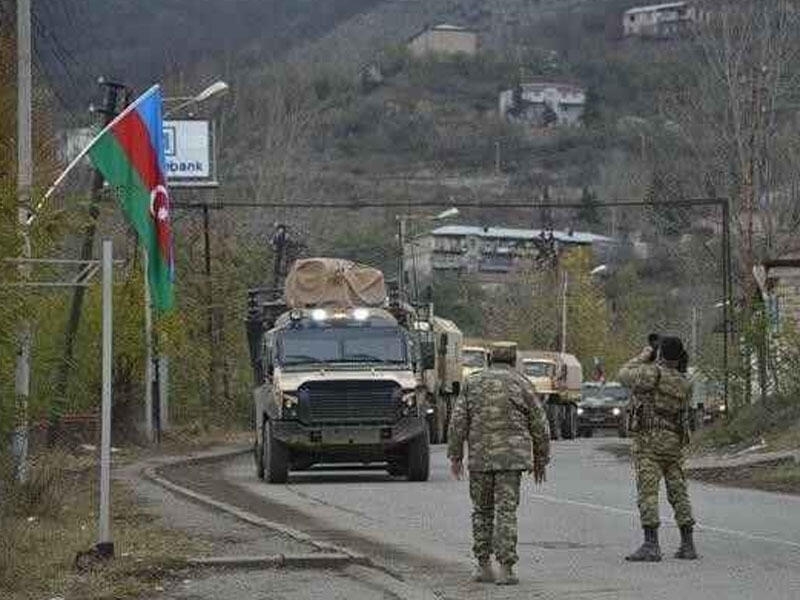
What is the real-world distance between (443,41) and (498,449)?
508ft

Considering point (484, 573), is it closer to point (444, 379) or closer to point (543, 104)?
point (444, 379)

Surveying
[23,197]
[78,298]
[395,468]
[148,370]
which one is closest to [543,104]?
[148,370]

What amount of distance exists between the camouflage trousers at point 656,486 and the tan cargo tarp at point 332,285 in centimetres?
1640

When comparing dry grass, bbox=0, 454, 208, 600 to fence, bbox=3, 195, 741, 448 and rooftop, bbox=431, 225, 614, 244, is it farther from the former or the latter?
rooftop, bbox=431, 225, 614, 244

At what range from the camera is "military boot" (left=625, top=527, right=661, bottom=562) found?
15.8m

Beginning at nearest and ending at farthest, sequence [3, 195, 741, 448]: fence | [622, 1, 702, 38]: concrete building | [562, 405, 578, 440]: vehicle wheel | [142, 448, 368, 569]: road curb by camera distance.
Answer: [142, 448, 368, 569]: road curb, [3, 195, 741, 448]: fence, [562, 405, 578, 440]: vehicle wheel, [622, 1, 702, 38]: concrete building

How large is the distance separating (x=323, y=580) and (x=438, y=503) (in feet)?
32.0

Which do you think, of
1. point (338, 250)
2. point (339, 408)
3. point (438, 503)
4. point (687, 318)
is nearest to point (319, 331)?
point (339, 408)

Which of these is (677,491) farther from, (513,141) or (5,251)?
(513,141)

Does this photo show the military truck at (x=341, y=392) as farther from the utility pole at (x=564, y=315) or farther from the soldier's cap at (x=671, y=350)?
the utility pole at (x=564, y=315)

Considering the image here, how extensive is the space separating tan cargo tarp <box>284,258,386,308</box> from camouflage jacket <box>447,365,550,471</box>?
17674mm

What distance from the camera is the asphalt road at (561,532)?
46.5ft

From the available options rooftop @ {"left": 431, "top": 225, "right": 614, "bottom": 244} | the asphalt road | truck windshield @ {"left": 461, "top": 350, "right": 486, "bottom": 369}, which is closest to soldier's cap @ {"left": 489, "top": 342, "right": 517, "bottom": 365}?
the asphalt road

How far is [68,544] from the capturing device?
52.9 ft
